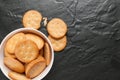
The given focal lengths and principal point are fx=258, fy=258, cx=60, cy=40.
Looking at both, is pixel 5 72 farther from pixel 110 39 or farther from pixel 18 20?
pixel 110 39

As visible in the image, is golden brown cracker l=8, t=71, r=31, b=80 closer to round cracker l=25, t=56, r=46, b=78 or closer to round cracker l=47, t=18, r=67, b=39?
round cracker l=25, t=56, r=46, b=78

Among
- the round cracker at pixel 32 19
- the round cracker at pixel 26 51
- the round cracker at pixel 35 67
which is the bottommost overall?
the round cracker at pixel 35 67

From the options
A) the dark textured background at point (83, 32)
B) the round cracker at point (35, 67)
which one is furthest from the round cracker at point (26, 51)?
the dark textured background at point (83, 32)

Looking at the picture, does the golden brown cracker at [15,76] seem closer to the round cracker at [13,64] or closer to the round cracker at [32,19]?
the round cracker at [13,64]

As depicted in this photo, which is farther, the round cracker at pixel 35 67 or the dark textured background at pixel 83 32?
the dark textured background at pixel 83 32

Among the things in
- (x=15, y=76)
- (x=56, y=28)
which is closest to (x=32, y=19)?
(x=56, y=28)

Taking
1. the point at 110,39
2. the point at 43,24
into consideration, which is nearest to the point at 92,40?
the point at 110,39

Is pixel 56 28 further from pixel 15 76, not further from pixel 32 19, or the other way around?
pixel 15 76
